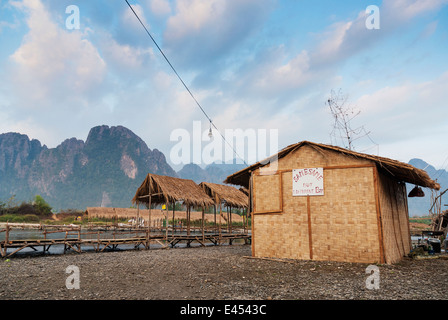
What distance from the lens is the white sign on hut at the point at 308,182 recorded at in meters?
10.1

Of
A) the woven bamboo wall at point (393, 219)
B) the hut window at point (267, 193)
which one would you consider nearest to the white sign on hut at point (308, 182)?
the hut window at point (267, 193)

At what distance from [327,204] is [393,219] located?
3.04 metres

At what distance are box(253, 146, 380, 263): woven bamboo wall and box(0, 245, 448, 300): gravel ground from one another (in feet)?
1.95

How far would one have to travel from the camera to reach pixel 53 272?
869cm

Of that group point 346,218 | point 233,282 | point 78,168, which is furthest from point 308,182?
point 78,168

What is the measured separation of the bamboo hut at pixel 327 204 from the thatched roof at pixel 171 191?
780 cm

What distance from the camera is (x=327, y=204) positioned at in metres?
9.80

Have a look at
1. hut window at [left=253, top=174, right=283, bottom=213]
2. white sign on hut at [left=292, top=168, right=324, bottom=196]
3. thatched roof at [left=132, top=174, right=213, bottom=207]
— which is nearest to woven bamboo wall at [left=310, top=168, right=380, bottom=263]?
white sign on hut at [left=292, top=168, right=324, bottom=196]

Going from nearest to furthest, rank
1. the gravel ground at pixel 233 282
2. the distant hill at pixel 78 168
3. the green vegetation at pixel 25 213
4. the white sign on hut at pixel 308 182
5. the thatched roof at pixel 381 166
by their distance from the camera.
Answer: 1. the gravel ground at pixel 233 282
2. the thatched roof at pixel 381 166
3. the white sign on hut at pixel 308 182
4. the green vegetation at pixel 25 213
5. the distant hill at pixel 78 168

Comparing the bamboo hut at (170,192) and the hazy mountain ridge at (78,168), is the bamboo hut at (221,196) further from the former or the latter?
the hazy mountain ridge at (78,168)

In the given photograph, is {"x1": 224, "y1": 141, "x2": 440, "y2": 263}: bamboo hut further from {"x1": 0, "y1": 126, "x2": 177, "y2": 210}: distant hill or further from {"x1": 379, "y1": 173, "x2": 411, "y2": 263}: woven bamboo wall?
{"x1": 0, "y1": 126, "x2": 177, "y2": 210}: distant hill
